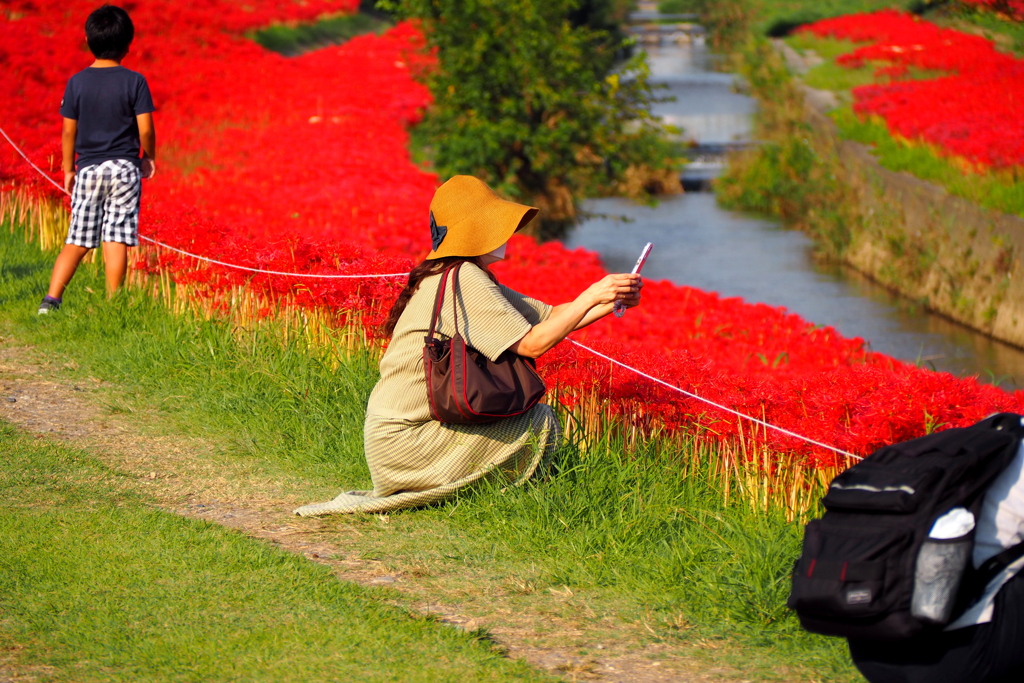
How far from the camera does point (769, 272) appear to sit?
653 inches

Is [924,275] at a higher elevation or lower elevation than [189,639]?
Result: lower

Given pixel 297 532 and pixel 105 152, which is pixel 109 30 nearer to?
pixel 105 152

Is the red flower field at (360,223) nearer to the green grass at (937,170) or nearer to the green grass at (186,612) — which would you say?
the green grass at (937,170)

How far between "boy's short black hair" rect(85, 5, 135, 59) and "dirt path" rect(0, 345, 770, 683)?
184 centimetres

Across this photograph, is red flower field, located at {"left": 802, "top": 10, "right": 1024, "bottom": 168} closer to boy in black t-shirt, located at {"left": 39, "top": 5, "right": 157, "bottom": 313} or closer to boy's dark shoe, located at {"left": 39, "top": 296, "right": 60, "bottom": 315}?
boy in black t-shirt, located at {"left": 39, "top": 5, "right": 157, "bottom": 313}

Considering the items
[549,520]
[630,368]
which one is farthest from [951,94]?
[549,520]

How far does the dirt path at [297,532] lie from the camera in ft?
10.3

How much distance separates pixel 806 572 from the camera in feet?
7.97

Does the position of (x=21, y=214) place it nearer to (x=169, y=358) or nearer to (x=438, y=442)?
(x=169, y=358)

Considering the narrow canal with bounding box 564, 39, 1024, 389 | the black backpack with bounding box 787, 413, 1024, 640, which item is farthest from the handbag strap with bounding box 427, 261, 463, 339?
the narrow canal with bounding box 564, 39, 1024, 389

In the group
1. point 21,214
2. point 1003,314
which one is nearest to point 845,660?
point 21,214

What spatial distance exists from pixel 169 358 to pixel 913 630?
14.7 feet

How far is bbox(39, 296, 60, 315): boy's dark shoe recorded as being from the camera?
643cm

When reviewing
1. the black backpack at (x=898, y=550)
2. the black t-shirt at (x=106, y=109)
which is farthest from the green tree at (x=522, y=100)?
the black backpack at (x=898, y=550)
